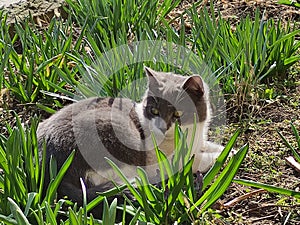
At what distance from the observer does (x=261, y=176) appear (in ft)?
8.10

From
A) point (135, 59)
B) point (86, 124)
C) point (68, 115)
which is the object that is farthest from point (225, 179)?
point (135, 59)

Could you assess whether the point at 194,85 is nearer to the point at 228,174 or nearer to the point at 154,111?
the point at 154,111

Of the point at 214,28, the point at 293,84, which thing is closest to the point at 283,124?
the point at 293,84

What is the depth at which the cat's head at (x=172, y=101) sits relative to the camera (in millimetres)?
2455

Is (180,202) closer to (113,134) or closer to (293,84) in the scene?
(113,134)

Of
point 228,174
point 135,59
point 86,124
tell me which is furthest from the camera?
point 135,59

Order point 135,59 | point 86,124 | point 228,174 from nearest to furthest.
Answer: point 228,174
point 86,124
point 135,59

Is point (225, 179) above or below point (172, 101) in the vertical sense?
below

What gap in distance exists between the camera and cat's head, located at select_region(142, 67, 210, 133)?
2.46 meters

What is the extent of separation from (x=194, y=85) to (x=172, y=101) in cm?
12

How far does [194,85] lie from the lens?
244 centimetres

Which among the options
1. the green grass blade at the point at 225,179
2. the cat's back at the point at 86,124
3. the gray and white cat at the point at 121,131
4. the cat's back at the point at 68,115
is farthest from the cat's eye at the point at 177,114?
the green grass blade at the point at 225,179

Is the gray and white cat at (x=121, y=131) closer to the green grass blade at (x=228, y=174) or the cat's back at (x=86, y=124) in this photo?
the cat's back at (x=86, y=124)

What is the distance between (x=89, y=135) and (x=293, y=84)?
47.5 inches
